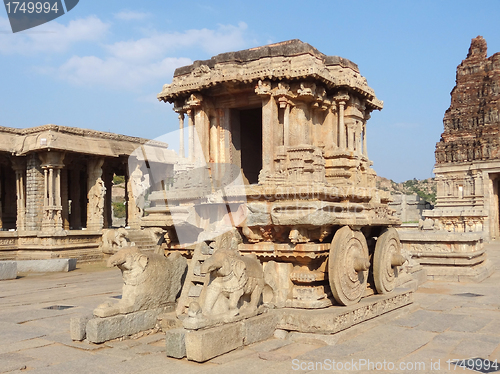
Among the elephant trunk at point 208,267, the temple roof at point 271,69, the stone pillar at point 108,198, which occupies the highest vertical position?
the temple roof at point 271,69

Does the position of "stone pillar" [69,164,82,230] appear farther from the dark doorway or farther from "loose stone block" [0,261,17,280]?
the dark doorway

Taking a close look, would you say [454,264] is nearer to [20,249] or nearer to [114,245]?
[114,245]

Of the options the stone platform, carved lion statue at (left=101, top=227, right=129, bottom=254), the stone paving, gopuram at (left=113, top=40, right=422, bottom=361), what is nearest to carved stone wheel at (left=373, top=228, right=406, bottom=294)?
gopuram at (left=113, top=40, right=422, bottom=361)

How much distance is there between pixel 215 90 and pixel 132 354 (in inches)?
170

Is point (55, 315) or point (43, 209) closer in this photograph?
point (55, 315)

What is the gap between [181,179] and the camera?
299 inches


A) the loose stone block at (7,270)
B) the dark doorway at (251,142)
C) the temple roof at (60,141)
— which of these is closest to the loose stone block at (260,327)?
the dark doorway at (251,142)

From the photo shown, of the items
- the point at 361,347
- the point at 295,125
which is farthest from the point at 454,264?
the point at 361,347

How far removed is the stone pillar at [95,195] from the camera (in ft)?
55.1

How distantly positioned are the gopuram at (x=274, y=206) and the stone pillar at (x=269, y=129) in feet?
0.06

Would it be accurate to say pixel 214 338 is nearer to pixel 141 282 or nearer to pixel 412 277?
pixel 141 282

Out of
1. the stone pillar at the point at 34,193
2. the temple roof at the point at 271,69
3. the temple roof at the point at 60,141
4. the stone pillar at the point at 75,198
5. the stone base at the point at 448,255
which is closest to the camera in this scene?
the temple roof at the point at 271,69

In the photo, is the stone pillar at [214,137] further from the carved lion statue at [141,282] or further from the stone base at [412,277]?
the stone base at [412,277]

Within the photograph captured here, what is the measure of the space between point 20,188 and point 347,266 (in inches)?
578
